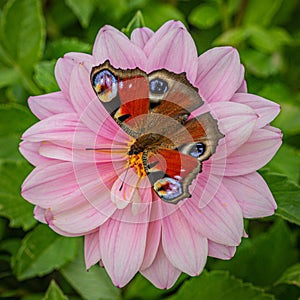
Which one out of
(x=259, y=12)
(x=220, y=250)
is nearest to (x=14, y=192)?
(x=220, y=250)

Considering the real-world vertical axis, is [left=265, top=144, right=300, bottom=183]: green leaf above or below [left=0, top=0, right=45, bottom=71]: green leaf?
below

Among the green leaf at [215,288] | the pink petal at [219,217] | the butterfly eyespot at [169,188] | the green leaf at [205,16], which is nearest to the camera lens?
the butterfly eyespot at [169,188]

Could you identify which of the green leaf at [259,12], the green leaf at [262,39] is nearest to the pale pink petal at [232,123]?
the green leaf at [262,39]

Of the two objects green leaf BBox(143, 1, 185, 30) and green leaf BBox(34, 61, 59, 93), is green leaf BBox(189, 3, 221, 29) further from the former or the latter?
green leaf BBox(34, 61, 59, 93)

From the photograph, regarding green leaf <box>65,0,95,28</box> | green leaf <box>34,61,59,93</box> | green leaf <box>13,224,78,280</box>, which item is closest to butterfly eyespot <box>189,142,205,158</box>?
green leaf <box>34,61,59,93</box>

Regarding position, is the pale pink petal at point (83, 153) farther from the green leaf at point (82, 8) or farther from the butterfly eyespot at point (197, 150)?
the green leaf at point (82, 8)

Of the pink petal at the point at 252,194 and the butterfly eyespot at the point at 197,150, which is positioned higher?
the butterfly eyespot at the point at 197,150

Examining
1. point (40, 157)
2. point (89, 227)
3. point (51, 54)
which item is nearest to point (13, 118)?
point (51, 54)
